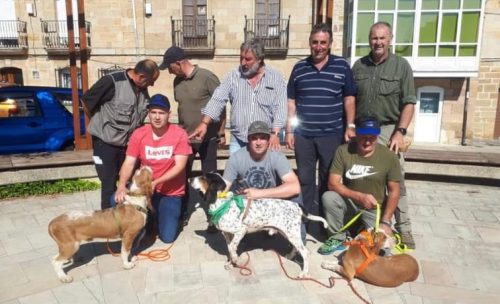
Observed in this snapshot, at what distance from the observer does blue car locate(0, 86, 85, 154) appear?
6535 millimetres

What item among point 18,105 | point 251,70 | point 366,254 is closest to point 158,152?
→ point 251,70

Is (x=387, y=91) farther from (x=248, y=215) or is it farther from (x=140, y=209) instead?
(x=140, y=209)

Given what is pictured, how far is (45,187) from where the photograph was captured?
5.65m

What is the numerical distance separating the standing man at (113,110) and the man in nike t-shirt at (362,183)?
2.08 m

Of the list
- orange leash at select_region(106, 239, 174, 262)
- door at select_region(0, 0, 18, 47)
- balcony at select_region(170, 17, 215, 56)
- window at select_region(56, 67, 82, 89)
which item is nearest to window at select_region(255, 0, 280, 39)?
balcony at select_region(170, 17, 215, 56)

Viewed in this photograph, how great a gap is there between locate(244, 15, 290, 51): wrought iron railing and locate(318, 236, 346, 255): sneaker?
46.7ft

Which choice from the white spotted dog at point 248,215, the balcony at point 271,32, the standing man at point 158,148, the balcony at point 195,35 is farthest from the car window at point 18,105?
the balcony at point 271,32

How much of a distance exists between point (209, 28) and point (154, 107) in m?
14.6

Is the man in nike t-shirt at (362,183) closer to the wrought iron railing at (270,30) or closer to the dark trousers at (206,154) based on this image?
the dark trousers at (206,154)

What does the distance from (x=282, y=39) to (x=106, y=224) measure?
49.5 ft

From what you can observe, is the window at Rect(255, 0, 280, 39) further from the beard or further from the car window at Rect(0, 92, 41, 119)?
the beard

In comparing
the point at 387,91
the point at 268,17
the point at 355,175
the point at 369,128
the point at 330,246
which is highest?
the point at 268,17

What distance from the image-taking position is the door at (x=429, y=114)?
16016 millimetres

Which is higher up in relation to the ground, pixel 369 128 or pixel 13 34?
pixel 13 34
